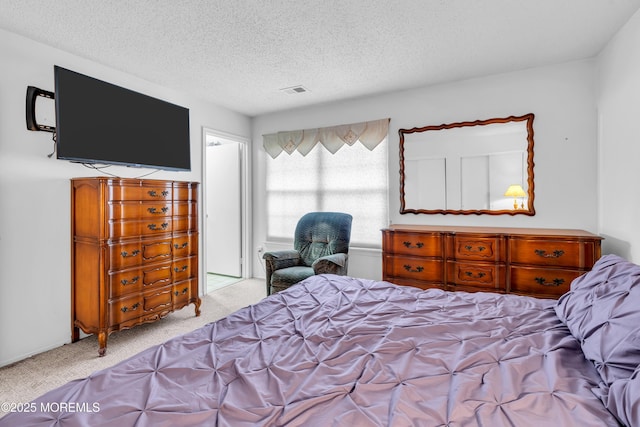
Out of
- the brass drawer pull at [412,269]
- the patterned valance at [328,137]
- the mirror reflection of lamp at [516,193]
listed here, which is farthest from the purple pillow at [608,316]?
the patterned valance at [328,137]

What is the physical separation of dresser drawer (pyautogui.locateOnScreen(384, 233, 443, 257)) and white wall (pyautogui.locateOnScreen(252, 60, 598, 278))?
59cm

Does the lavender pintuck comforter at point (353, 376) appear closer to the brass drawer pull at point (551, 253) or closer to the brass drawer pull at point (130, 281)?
the brass drawer pull at point (551, 253)

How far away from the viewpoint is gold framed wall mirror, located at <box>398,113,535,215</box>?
3.21m

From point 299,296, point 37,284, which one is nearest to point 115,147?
point 37,284

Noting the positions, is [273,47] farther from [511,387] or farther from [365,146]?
[511,387]

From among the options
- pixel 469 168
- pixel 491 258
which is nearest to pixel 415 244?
pixel 491 258

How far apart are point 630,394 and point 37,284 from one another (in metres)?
3.57

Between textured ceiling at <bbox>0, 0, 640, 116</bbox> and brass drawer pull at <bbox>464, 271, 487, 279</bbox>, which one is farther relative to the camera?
brass drawer pull at <bbox>464, 271, 487, 279</bbox>

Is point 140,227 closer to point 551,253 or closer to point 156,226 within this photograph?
point 156,226

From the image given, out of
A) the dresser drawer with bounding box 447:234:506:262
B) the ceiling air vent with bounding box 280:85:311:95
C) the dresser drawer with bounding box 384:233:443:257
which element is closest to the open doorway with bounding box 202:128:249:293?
the ceiling air vent with bounding box 280:85:311:95

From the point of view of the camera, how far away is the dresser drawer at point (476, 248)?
2850 mm

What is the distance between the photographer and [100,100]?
106 inches

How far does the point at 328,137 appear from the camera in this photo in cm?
420

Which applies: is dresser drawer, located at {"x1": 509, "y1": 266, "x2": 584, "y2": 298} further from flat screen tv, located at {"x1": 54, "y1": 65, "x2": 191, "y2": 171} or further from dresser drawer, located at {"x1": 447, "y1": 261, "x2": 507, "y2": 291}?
flat screen tv, located at {"x1": 54, "y1": 65, "x2": 191, "y2": 171}
